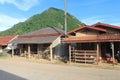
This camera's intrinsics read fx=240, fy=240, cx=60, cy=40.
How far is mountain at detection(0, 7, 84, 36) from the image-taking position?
3369 inches

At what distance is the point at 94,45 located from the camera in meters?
28.5

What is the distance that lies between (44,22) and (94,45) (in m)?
62.8

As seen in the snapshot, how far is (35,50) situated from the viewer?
37.3 metres

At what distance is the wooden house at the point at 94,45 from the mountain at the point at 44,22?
53.1 metres

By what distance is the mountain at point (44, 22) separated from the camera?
281ft

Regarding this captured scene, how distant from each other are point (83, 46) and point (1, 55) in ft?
58.4

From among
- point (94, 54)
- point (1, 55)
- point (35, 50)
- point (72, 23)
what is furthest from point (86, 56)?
point (72, 23)

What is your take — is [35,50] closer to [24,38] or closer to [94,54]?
Result: [24,38]

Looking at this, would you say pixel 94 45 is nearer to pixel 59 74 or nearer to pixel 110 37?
pixel 110 37

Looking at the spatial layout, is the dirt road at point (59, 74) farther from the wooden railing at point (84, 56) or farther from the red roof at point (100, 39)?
the wooden railing at point (84, 56)

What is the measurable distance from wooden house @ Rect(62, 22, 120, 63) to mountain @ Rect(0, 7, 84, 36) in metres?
53.1

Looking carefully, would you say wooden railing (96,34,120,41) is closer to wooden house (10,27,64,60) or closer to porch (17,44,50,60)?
wooden house (10,27,64,60)

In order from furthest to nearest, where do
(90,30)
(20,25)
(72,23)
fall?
(20,25), (72,23), (90,30)

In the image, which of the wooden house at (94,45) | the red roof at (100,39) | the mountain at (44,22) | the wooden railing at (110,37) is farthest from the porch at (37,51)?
the mountain at (44,22)
